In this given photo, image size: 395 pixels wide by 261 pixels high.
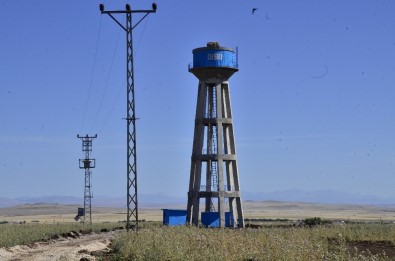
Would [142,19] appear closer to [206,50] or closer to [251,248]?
[206,50]

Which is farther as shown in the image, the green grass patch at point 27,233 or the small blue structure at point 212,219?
the small blue structure at point 212,219

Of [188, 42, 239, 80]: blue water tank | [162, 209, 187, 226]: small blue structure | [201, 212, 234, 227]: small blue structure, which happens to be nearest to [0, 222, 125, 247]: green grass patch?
[162, 209, 187, 226]: small blue structure

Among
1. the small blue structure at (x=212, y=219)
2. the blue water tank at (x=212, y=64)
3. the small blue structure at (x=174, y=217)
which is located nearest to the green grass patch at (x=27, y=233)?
the small blue structure at (x=174, y=217)

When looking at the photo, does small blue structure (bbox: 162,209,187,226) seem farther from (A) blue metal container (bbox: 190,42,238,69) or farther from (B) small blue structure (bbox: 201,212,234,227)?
(A) blue metal container (bbox: 190,42,238,69)

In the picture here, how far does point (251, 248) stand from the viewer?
75.5ft

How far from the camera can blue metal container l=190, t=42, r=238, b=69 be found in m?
60.5

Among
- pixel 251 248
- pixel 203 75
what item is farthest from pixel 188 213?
pixel 251 248

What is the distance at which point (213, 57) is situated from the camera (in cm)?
6069

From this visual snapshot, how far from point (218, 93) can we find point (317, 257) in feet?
140

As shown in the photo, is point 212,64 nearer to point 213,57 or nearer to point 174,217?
point 213,57

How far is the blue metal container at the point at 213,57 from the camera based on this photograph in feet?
198

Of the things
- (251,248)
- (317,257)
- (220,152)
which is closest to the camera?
(317,257)

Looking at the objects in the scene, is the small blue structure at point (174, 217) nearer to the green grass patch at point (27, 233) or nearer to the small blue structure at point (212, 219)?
the small blue structure at point (212, 219)

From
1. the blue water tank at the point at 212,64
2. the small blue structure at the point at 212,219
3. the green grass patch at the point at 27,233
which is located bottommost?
the green grass patch at the point at 27,233
